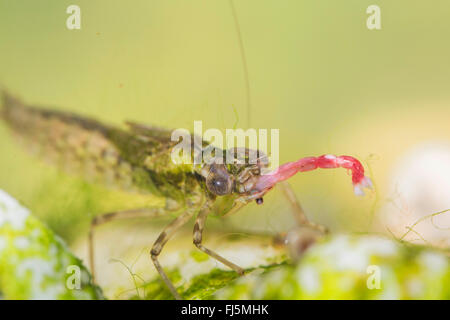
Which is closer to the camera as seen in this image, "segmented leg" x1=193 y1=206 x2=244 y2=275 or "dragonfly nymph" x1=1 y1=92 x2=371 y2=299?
"segmented leg" x1=193 y1=206 x2=244 y2=275

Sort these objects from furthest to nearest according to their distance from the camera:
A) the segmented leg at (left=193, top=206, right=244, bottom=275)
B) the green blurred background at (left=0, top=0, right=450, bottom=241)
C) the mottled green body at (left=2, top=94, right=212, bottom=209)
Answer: the green blurred background at (left=0, top=0, right=450, bottom=241) → the mottled green body at (left=2, top=94, right=212, bottom=209) → the segmented leg at (left=193, top=206, right=244, bottom=275)

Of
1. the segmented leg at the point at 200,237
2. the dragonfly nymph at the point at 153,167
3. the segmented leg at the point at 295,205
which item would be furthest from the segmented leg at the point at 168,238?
the segmented leg at the point at 295,205

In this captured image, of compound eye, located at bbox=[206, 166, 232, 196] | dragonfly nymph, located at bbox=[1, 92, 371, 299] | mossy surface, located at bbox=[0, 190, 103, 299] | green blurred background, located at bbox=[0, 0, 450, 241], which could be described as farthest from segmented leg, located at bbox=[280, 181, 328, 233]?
mossy surface, located at bbox=[0, 190, 103, 299]

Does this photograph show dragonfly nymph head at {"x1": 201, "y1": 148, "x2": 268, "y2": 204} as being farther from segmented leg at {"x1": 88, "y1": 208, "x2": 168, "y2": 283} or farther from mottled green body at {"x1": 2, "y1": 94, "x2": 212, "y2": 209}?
segmented leg at {"x1": 88, "y1": 208, "x2": 168, "y2": 283}

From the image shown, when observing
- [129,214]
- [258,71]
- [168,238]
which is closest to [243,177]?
[168,238]

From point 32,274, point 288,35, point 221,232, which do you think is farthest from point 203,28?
point 32,274

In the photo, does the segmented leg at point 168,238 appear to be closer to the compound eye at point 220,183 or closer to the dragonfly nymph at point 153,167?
the dragonfly nymph at point 153,167

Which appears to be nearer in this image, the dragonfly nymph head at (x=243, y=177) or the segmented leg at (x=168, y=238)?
the segmented leg at (x=168, y=238)
